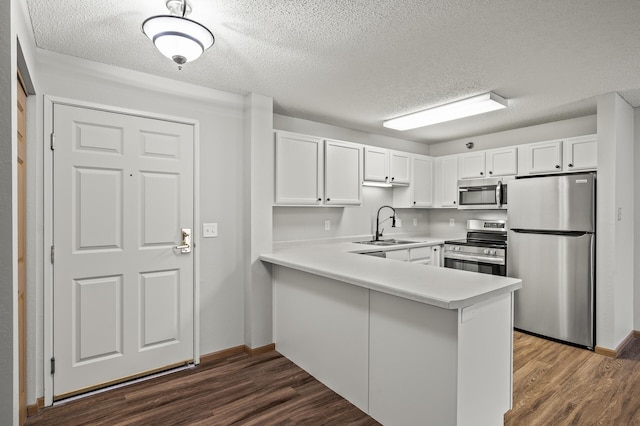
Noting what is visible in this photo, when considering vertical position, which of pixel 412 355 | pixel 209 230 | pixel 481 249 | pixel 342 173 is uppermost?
pixel 342 173

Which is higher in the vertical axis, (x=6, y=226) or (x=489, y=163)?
(x=489, y=163)

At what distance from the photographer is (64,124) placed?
2373 millimetres

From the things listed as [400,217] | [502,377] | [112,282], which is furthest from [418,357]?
[400,217]

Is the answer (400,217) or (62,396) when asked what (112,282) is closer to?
(62,396)

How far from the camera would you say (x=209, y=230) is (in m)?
3.01

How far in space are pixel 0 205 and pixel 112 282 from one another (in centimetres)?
159

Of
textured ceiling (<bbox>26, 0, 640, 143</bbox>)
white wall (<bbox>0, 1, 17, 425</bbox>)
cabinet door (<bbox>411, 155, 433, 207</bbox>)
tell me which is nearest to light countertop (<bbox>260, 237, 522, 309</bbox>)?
textured ceiling (<bbox>26, 0, 640, 143</bbox>)

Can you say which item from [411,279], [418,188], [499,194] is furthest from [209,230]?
[499,194]

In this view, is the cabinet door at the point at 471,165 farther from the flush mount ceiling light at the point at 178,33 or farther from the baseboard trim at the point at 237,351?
the flush mount ceiling light at the point at 178,33

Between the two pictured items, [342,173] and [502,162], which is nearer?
[342,173]

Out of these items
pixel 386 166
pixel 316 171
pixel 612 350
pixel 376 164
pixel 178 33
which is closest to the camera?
pixel 178 33

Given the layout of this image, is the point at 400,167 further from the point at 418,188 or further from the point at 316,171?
the point at 316,171

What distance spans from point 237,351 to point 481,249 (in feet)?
9.71

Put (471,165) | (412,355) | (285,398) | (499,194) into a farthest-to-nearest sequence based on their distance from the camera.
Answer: (471,165) < (499,194) < (285,398) < (412,355)
